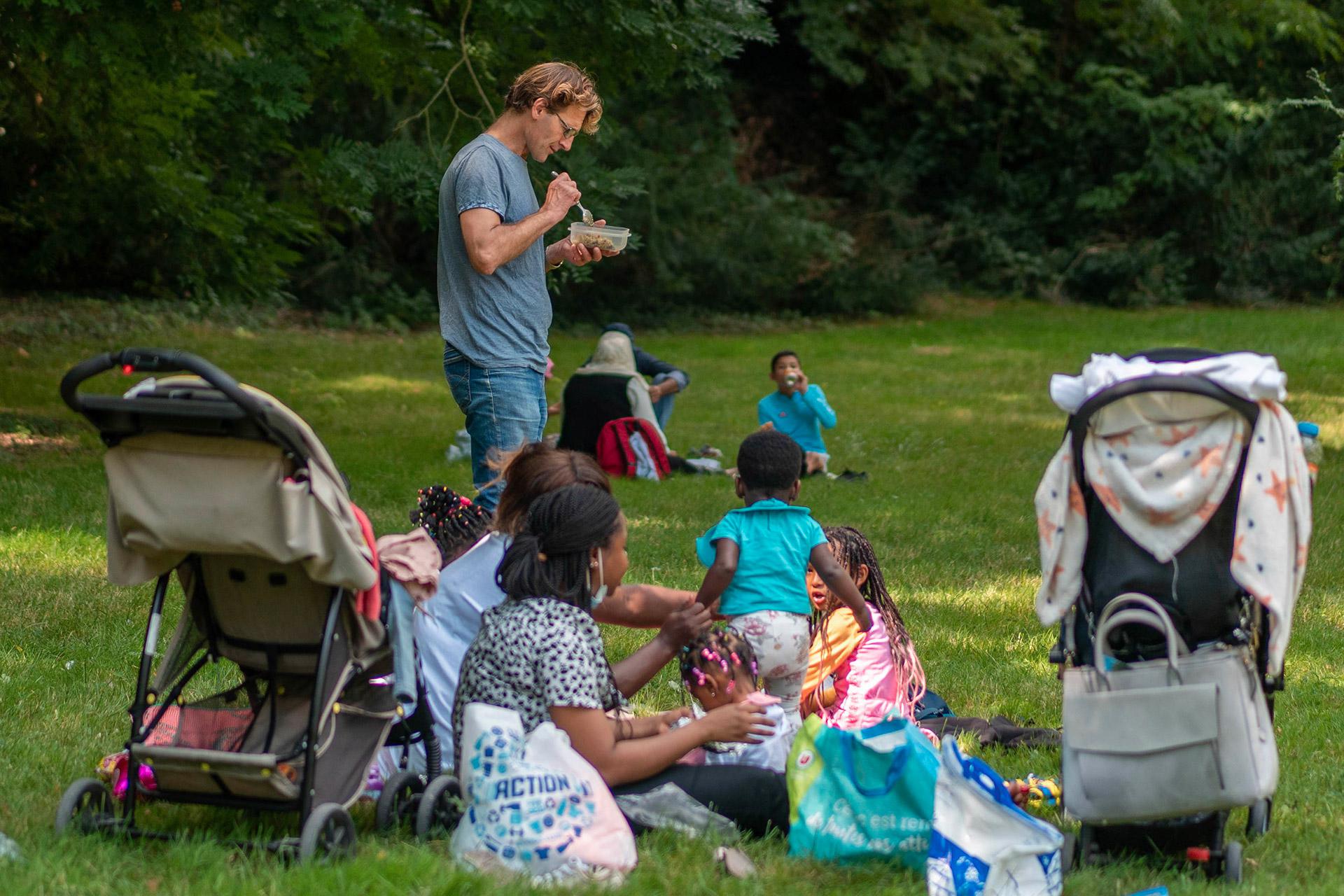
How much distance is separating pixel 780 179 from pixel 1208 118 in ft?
24.7

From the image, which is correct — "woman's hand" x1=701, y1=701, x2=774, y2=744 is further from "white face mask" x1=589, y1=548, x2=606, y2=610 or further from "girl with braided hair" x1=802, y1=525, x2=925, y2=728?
"girl with braided hair" x1=802, y1=525, x2=925, y2=728

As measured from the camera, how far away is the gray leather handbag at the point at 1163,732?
10.9 ft

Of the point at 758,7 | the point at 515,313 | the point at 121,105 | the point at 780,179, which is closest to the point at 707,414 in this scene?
the point at 758,7

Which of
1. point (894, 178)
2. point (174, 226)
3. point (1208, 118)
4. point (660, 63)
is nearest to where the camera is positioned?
point (660, 63)

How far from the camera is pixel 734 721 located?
12.1 feet

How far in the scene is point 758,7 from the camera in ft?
35.0

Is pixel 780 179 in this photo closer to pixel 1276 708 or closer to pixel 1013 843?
pixel 1276 708

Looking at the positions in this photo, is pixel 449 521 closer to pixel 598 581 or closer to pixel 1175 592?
pixel 598 581

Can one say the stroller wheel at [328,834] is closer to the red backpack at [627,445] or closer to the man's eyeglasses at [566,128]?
the man's eyeglasses at [566,128]

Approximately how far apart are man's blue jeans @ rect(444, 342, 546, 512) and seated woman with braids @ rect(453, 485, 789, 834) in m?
1.10

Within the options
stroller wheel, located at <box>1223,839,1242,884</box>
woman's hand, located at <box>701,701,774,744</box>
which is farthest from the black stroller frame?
woman's hand, located at <box>701,701,774,744</box>

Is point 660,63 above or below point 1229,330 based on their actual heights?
above

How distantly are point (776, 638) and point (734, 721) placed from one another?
72 cm

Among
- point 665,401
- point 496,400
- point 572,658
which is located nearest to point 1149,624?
point 572,658
